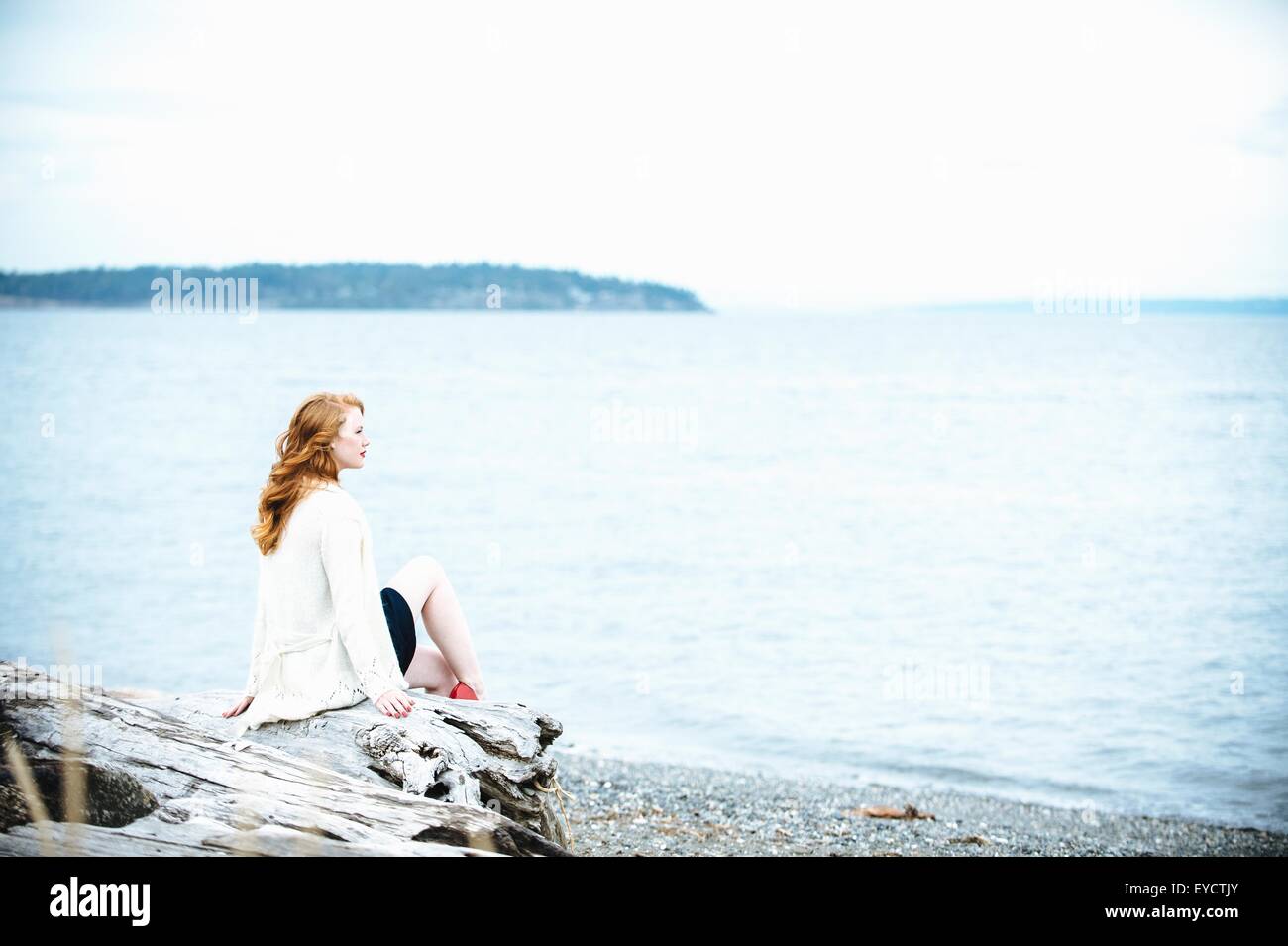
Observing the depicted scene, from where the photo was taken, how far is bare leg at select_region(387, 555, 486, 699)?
17.6 ft

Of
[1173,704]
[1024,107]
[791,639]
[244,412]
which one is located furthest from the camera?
[1024,107]

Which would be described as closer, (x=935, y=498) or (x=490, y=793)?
(x=490, y=793)

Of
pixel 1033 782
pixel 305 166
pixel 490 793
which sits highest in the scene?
pixel 305 166

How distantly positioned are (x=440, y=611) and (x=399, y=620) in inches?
11.0

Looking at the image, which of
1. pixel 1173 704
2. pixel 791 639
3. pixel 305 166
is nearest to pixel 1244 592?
pixel 1173 704

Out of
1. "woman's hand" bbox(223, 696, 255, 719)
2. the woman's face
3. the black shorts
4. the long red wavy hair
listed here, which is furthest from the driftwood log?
the woman's face

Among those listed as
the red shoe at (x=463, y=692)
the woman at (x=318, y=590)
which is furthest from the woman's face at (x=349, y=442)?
the red shoe at (x=463, y=692)

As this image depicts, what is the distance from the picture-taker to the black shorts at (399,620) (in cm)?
526

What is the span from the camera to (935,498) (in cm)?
3478

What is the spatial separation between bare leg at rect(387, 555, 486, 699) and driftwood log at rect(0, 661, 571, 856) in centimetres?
24

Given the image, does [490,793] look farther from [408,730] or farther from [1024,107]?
[1024,107]

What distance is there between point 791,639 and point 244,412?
4460 cm

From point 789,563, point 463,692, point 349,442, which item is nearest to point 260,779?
point 463,692

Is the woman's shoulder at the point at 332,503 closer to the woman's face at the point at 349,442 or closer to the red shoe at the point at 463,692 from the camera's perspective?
the woman's face at the point at 349,442
